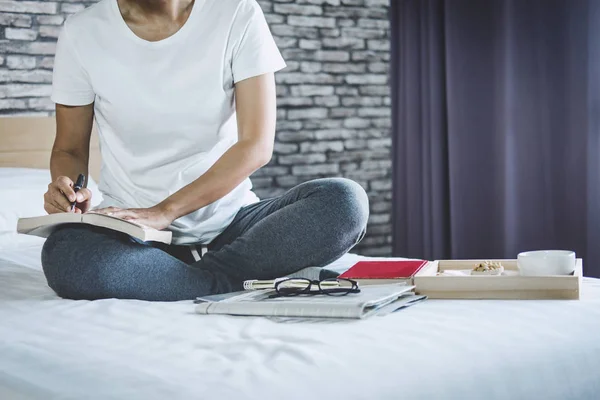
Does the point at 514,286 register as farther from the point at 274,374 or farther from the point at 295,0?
the point at 295,0

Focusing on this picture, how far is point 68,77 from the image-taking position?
2.08 metres

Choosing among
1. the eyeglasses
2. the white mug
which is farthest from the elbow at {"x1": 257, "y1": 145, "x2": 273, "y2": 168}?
the white mug

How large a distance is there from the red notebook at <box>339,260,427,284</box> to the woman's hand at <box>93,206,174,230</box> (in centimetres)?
40

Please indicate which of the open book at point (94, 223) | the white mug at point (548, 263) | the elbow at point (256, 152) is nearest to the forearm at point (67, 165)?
the open book at point (94, 223)

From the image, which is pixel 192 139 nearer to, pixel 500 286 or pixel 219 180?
pixel 219 180

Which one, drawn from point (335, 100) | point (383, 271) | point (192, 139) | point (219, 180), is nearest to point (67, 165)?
point (192, 139)

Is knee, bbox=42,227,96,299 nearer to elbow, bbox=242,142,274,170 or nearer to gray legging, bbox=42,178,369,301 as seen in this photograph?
gray legging, bbox=42,178,369,301

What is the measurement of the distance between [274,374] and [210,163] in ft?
3.29

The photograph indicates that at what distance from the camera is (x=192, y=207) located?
6.13 ft

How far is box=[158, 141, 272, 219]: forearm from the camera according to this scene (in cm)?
185

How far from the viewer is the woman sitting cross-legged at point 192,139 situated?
182 cm

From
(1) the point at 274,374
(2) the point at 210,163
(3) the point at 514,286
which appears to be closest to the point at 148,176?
(2) the point at 210,163

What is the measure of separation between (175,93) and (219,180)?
257 mm

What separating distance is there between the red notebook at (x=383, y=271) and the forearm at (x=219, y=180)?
336 millimetres
